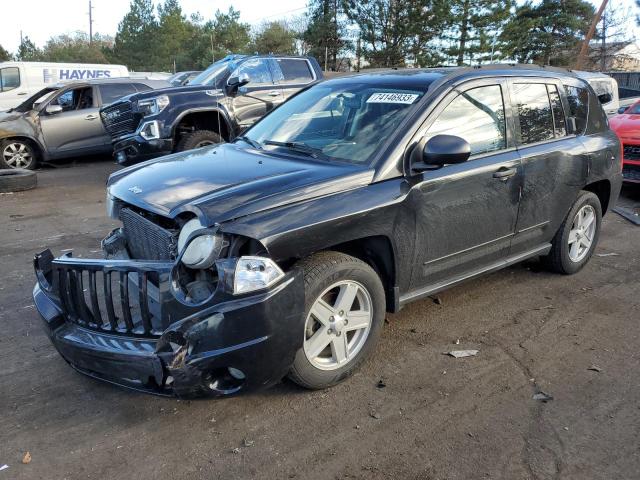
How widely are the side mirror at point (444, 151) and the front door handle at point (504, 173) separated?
2.21ft

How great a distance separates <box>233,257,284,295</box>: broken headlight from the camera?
2813 millimetres

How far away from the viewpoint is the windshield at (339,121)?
3797 mm

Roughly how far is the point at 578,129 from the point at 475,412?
9.87 feet

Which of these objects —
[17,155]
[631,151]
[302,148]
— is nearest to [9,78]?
[17,155]

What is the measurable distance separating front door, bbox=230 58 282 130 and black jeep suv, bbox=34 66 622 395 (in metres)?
4.91

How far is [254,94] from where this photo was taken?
977 centimetres

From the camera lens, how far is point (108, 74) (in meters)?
18.7

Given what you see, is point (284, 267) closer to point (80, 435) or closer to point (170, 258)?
point (170, 258)

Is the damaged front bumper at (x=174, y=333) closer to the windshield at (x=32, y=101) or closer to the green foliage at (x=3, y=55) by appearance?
the windshield at (x=32, y=101)

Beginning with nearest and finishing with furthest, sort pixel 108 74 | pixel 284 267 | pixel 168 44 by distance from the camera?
pixel 284 267 → pixel 108 74 → pixel 168 44

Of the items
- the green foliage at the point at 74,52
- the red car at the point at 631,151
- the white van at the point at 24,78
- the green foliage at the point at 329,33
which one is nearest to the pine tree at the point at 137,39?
the green foliage at the point at 74,52

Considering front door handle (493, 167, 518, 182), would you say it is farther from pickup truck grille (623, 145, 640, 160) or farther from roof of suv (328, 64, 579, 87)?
pickup truck grille (623, 145, 640, 160)

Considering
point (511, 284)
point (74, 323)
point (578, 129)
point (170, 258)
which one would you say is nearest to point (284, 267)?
point (170, 258)

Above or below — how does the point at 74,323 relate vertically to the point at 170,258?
below
